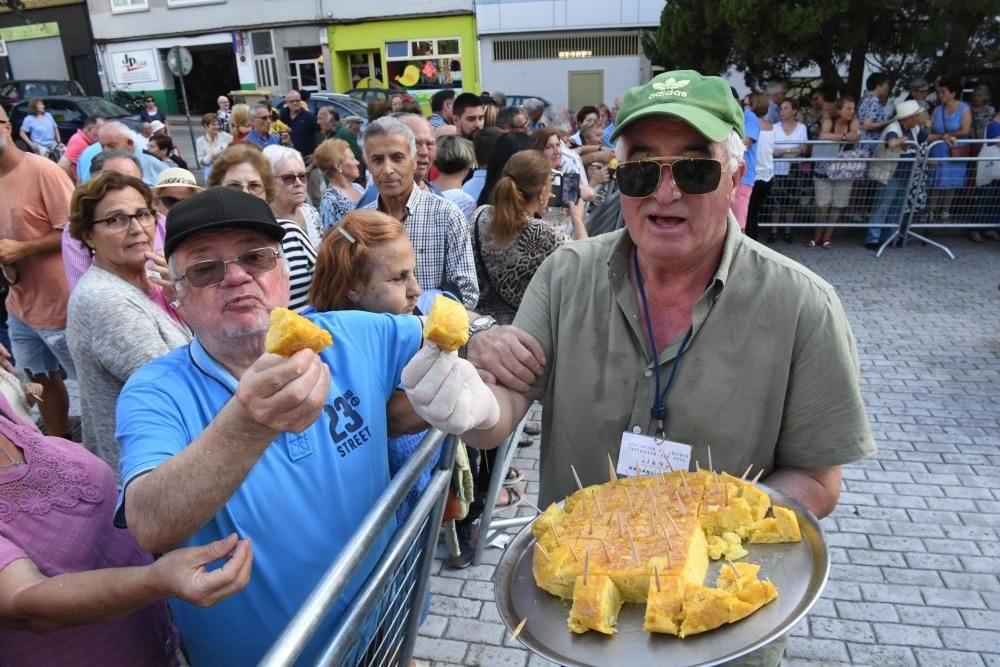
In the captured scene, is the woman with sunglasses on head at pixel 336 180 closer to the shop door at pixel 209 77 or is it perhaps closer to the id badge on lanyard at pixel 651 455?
the id badge on lanyard at pixel 651 455

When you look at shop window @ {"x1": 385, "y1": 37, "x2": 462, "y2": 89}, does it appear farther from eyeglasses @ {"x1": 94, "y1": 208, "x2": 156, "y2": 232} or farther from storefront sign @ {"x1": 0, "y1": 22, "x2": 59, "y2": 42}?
eyeglasses @ {"x1": 94, "y1": 208, "x2": 156, "y2": 232}

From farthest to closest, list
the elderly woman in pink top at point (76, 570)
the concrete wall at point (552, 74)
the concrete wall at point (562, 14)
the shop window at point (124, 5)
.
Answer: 1. the shop window at point (124, 5)
2. the concrete wall at point (552, 74)
3. the concrete wall at point (562, 14)
4. the elderly woman in pink top at point (76, 570)

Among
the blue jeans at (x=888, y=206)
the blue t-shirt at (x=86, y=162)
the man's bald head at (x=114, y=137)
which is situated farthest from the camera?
the blue jeans at (x=888, y=206)

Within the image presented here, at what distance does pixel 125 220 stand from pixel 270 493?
2073 millimetres

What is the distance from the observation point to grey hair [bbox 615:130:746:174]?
1928 millimetres

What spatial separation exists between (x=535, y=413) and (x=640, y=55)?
27.1m

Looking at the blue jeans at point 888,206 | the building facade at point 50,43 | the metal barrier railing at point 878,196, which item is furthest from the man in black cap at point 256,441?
the building facade at point 50,43

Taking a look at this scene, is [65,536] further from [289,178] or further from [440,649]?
[289,178]

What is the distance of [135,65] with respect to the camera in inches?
1387

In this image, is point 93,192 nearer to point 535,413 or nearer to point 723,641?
point 723,641

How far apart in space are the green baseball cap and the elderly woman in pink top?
1603mm

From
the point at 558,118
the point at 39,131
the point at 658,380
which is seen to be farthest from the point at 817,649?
the point at 39,131

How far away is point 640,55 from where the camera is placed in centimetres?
2905

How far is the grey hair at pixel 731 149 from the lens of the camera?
1928 millimetres
